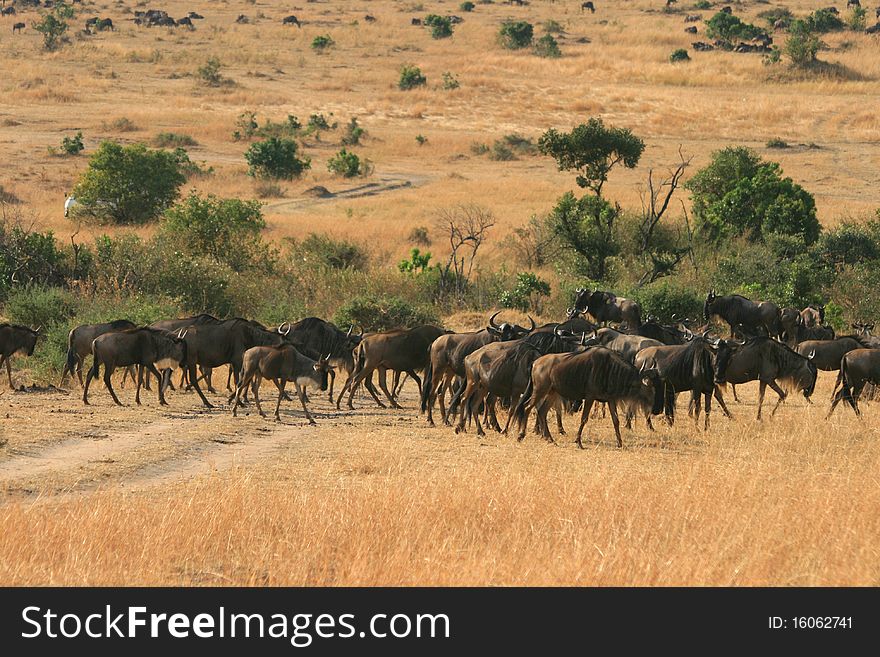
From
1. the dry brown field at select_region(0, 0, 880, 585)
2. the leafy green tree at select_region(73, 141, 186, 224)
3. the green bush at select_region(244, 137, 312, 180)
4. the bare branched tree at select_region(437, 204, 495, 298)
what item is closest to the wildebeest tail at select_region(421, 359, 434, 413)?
the dry brown field at select_region(0, 0, 880, 585)

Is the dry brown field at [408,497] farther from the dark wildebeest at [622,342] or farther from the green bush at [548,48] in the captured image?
the green bush at [548,48]

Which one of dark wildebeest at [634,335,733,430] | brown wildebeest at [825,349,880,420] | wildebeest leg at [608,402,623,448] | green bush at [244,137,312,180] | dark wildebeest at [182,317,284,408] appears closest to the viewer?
wildebeest leg at [608,402,623,448]

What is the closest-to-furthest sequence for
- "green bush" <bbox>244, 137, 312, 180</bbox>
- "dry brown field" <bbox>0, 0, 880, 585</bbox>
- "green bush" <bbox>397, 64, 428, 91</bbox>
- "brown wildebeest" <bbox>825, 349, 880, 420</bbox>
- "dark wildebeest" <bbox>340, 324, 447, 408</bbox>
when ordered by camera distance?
"dry brown field" <bbox>0, 0, 880, 585</bbox> → "brown wildebeest" <bbox>825, 349, 880, 420</bbox> → "dark wildebeest" <bbox>340, 324, 447, 408</bbox> → "green bush" <bbox>244, 137, 312, 180</bbox> → "green bush" <bbox>397, 64, 428, 91</bbox>

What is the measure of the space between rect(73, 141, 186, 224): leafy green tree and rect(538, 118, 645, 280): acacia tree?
527 inches

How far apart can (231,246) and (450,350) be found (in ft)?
47.9

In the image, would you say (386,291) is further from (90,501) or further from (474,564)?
(474,564)

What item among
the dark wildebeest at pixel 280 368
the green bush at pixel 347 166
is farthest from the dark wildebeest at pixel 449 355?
the green bush at pixel 347 166

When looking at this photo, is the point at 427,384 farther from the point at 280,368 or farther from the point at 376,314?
the point at 376,314

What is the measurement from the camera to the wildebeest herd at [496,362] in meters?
14.4

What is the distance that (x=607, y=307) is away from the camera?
23453 millimetres

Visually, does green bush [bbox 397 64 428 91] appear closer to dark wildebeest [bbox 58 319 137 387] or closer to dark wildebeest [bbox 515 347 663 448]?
dark wildebeest [bbox 58 319 137 387]

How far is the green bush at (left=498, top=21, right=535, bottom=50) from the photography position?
90.2m

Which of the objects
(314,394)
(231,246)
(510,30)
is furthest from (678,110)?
(314,394)

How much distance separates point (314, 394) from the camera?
1925 cm
